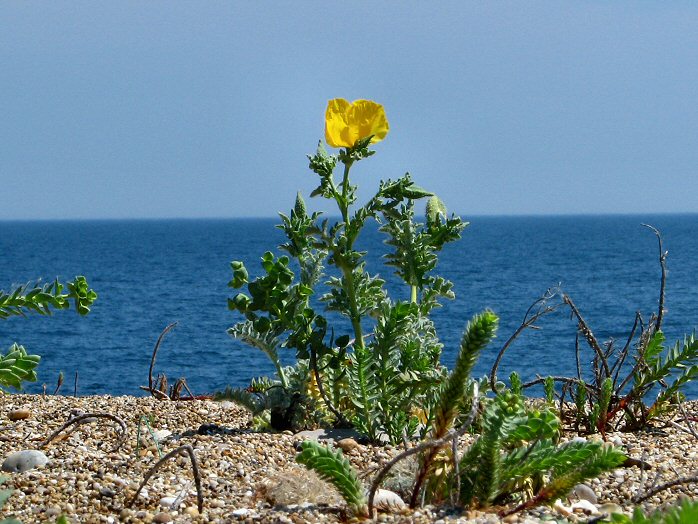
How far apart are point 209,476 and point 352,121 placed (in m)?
1.95

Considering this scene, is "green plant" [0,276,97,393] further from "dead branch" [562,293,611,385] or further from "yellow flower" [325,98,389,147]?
"dead branch" [562,293,611,385]

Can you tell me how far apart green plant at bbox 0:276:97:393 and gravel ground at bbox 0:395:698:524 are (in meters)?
0.41

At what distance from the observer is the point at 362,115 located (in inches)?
189

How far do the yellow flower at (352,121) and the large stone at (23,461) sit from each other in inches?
80.6

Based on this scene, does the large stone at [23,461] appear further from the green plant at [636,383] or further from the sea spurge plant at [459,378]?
the green plant at [636,383]

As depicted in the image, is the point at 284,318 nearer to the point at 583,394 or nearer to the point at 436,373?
the point at 436,373

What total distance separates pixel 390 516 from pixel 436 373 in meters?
1.52

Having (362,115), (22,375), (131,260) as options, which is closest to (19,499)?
(22,375)

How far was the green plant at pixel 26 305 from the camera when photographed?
14.0 feet

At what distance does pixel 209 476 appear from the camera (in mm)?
3875

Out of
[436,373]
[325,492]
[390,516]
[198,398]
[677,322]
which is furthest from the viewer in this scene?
[677,322]

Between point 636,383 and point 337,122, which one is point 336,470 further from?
point 636,383

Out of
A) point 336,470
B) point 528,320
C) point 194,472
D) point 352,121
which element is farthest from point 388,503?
point 352,121

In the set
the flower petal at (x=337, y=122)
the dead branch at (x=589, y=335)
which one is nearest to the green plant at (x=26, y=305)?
the flower petal at (x=337, y=122)
